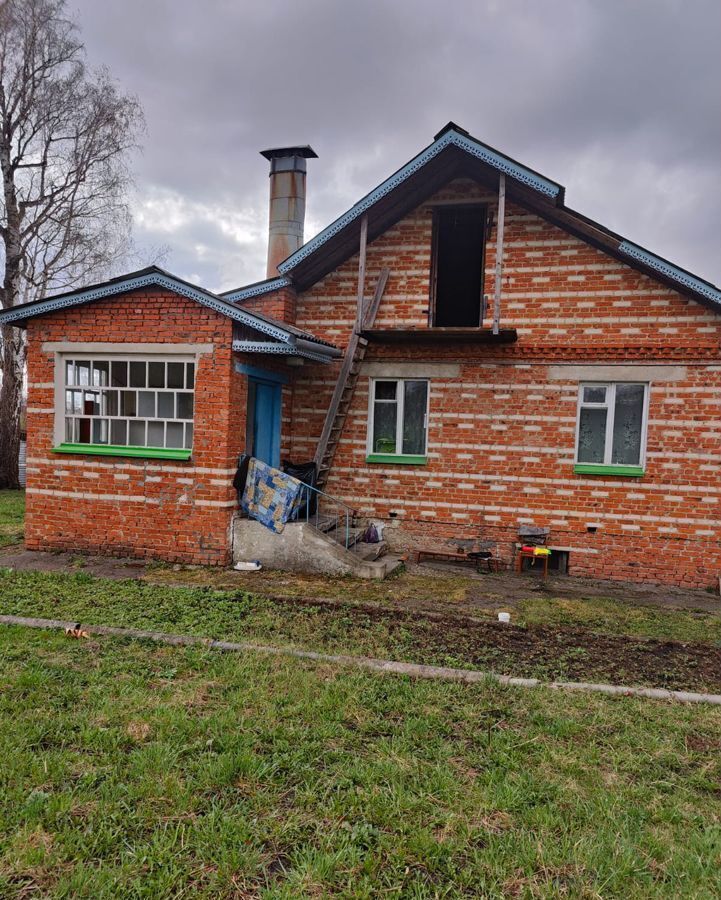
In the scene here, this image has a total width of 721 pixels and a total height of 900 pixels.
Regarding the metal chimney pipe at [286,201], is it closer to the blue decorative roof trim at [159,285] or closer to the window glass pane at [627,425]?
the blue decorative roof trim at [159,285]

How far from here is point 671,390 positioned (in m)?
10.1

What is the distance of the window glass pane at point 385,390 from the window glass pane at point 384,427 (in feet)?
0.41

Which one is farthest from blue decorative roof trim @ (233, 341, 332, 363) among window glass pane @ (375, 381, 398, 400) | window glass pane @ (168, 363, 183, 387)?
window glass pane @ (375, 381, 398, 400)

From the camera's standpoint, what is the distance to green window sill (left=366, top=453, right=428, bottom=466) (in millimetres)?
11023

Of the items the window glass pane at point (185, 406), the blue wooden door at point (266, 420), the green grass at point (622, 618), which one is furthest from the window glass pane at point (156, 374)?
the green grass at point (622, 618)

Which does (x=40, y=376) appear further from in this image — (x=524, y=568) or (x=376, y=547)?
(x=524, y=568)

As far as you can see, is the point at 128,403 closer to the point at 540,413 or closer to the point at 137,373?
the point at 137,373

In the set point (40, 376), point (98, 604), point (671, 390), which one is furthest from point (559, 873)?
point (40, 376)

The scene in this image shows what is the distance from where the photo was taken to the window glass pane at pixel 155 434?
980cm

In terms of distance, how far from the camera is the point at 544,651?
6.23 meters

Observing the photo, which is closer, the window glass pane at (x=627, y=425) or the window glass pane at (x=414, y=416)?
the window glass pane at (x=627, y=425)

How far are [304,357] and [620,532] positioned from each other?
19.2 feet

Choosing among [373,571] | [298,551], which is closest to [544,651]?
[373,571]

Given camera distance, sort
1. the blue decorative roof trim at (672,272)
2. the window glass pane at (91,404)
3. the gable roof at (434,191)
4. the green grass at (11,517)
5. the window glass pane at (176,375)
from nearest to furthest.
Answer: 1. the blue decorative roof trim at (672,272)
2. the gable roof at (434,191)
3. the window glass pane at (176,375)
4. the window glass pane at (91,404)
5. the green grass at (11,517)
